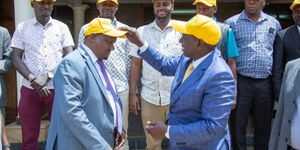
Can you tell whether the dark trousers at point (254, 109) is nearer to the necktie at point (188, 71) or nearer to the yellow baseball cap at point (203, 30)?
the necktie at point (188, 71)

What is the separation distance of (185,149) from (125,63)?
218cm

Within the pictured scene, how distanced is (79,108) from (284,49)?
116 inches

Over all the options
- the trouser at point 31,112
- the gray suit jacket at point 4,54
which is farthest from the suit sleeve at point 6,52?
the trouser at point 31,112

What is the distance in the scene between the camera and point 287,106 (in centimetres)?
395

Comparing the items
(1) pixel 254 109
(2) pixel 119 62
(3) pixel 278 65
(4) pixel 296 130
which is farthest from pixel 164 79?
(4) pixel 296 130

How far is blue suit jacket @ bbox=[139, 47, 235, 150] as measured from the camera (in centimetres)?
304

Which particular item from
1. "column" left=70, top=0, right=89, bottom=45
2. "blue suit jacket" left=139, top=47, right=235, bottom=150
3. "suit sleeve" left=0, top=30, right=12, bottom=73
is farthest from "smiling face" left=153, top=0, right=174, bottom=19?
"column" left=70, top=0, right=89, bottom=45

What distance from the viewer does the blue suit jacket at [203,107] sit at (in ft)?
9.99

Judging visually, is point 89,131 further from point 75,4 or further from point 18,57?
point 75,4

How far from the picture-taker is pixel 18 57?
502 cm

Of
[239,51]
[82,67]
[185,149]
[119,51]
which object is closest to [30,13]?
[119,51]

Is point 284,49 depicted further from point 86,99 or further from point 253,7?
point 86,99

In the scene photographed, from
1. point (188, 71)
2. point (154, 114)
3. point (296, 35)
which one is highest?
point (296, 35)

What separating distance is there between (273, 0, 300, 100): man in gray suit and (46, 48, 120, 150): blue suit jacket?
2.50 m
